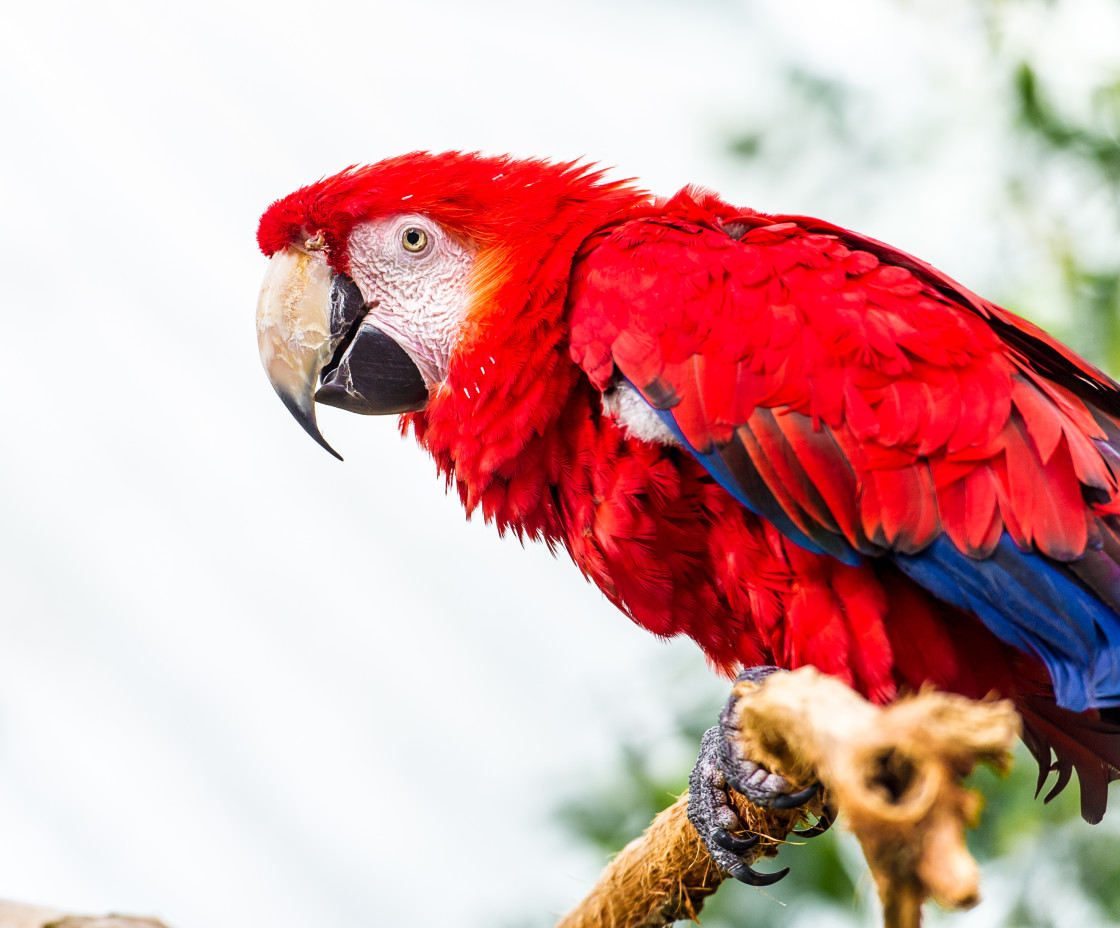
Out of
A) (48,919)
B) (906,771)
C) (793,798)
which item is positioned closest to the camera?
(906,771)

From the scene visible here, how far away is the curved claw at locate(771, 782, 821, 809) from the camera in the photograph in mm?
1003

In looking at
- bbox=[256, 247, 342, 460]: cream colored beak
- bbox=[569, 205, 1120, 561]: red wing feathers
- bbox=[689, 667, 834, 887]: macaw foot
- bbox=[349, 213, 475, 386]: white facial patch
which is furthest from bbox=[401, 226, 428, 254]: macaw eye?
bbox=[689, 667, 834, 887]: macaw foot

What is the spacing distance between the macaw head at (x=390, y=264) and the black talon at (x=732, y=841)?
0.62m

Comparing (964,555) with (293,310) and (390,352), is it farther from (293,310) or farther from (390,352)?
(293,310)

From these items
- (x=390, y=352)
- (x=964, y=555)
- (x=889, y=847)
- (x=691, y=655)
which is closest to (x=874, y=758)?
(x=889, y=847)

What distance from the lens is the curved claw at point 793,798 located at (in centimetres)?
100

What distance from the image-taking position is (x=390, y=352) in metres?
1.34

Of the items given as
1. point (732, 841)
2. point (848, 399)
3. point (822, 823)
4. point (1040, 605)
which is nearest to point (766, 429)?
point (848, 399)

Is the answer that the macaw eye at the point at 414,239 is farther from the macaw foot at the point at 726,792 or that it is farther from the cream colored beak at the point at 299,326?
the macaw foot at the point at 726,792

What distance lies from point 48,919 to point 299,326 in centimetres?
76

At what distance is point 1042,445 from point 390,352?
30.6 inches

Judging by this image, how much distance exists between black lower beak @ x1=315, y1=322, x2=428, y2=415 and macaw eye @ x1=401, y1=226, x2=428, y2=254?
115 millimetres

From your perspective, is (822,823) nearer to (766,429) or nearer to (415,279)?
(766,429)

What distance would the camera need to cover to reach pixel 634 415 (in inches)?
43.4
